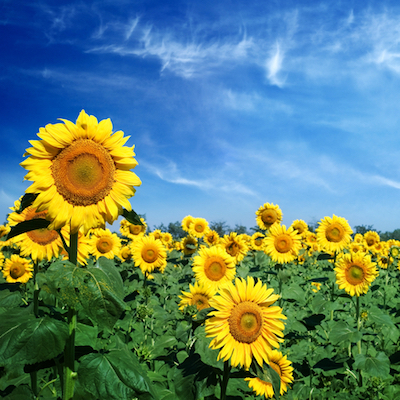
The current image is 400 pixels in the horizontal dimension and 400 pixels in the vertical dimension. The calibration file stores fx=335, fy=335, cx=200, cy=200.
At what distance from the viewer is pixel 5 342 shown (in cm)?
151

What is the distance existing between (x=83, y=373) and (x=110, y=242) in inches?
224

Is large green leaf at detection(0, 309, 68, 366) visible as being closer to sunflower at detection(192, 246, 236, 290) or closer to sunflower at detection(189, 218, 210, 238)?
sunflower at detection(192, 246, 236, 290)

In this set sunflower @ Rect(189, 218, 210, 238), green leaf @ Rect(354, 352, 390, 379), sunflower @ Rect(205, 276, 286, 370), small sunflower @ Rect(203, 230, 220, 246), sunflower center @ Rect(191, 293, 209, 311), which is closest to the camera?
sunflower @ Rect(205, 276, 286, 370)

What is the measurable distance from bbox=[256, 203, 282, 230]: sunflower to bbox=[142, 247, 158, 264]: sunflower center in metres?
2.82

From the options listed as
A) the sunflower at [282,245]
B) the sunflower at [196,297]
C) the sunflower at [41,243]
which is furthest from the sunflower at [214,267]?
the sunflower at [41,243]

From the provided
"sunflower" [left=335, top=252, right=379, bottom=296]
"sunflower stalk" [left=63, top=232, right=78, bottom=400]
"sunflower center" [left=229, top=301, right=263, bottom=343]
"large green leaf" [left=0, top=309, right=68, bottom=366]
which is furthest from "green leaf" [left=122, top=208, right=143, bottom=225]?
"sunflower" [left=335, top=252, right=379, bottom=296]

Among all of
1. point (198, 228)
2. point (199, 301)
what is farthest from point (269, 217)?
point (199, 301)

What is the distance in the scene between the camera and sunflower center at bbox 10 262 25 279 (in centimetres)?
672

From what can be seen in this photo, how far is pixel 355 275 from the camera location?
519cm

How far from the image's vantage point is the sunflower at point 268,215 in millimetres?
7910

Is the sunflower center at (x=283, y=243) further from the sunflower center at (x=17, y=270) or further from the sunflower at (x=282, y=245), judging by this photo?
the sunflower center at (x=17, y=270)

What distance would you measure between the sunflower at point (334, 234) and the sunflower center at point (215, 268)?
256 centimetres

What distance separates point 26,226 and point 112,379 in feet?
2.95

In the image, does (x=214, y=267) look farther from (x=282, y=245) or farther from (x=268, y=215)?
(x=268, y=215)
